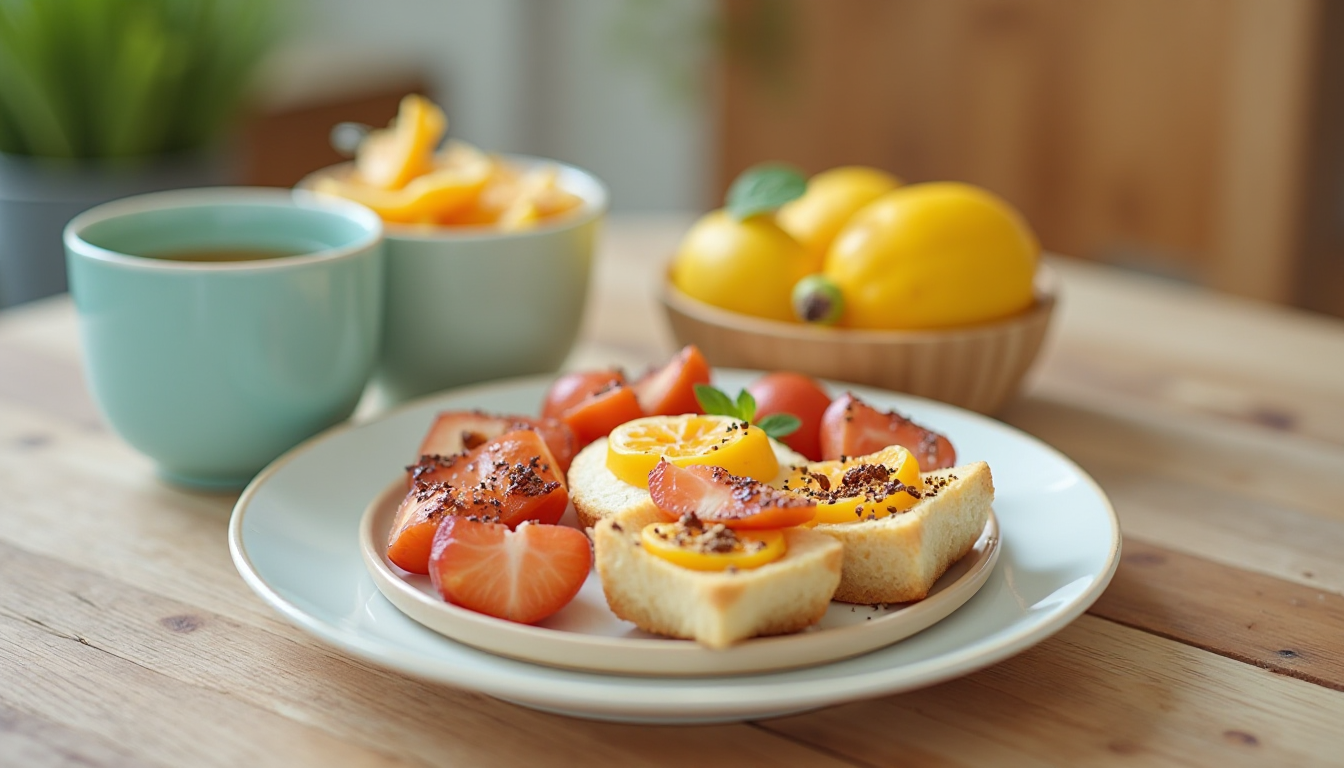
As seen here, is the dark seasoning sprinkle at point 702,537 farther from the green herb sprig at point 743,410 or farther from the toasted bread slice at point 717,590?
the green herb sprig at point 743,410

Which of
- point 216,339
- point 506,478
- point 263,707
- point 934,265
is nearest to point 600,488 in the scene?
point 506,478

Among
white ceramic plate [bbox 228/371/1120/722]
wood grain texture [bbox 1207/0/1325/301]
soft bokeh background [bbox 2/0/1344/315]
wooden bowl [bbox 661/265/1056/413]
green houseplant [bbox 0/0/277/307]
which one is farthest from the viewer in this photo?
soft bokeh background [bbox 2/0/1344/315]

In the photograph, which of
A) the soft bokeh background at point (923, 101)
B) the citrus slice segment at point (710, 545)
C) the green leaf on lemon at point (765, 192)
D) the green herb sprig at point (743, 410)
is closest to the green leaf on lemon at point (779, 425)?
the green herb sprig at point (743, 410)

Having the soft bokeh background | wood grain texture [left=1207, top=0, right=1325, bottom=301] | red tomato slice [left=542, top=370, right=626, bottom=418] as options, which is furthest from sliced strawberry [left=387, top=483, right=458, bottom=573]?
wood grain texture [left=1207, top=0, right=1325, bottom=301]

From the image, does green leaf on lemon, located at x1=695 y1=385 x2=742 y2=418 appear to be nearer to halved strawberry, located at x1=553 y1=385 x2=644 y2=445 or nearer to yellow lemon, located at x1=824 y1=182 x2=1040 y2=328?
halved strawberry, located at x1=553 y1=385 x2=644 y2=445

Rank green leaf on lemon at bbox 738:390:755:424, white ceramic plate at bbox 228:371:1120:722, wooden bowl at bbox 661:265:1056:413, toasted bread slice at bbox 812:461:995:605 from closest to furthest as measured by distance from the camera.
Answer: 1. white ceramic plate at bbox 228:371:1120:722
2. toasted bread slice at bbox 812:461:995:605
3. green leaf on lemon at bbox 738:390:755:424
4. wooden bowl at bbox 661:265:1056:413

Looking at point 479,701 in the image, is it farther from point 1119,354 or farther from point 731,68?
point 731,68

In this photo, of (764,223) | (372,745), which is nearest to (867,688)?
(372,745)
